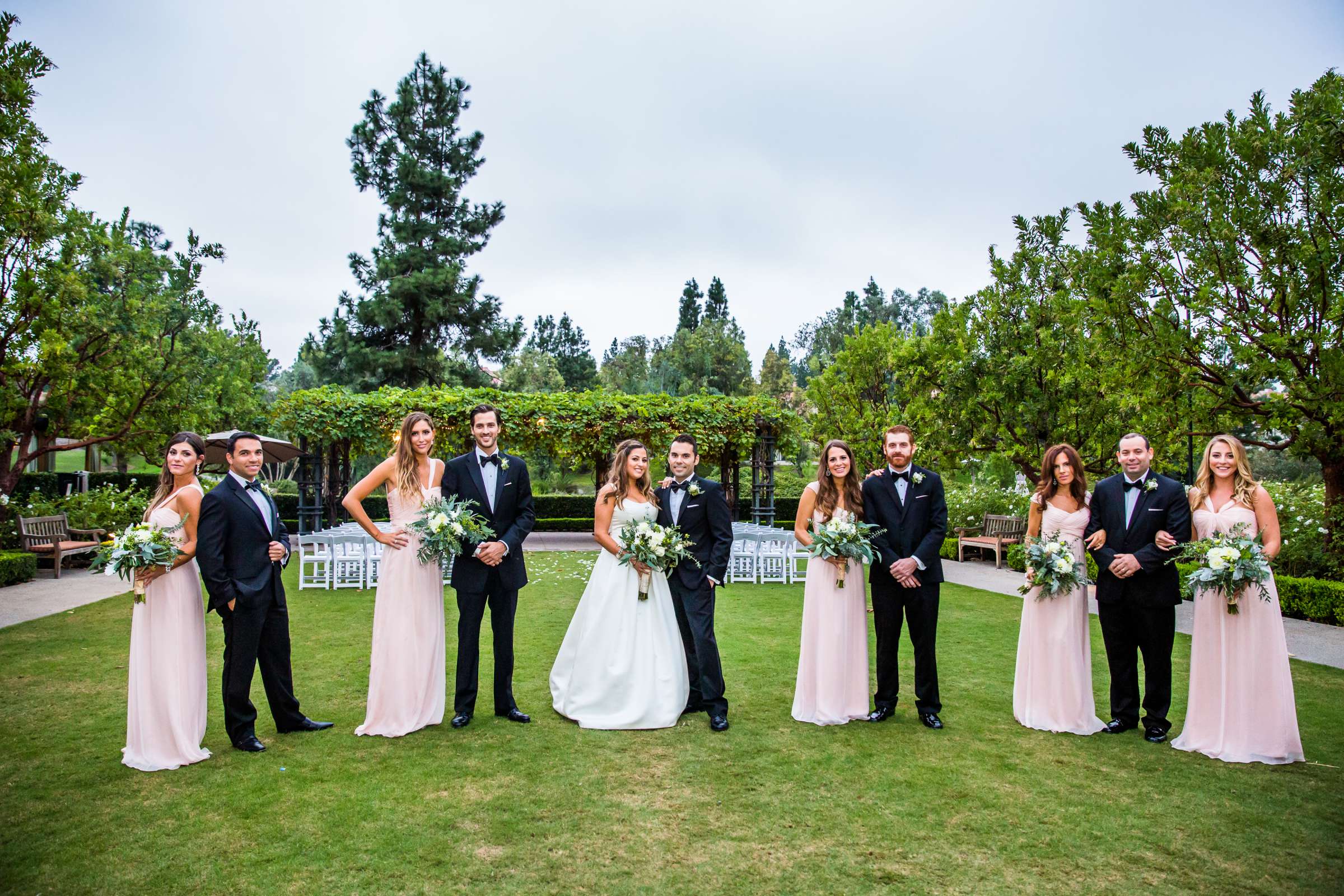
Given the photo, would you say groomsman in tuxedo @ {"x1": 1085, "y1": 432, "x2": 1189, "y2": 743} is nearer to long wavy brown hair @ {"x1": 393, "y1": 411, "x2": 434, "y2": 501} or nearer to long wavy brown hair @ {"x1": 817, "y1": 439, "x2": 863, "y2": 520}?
long wavy brown hair @ {"x1": 817, "y1": 439, "x2": 863, "y2": 520}

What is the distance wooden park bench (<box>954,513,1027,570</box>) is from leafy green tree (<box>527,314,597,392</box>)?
32.7 metres

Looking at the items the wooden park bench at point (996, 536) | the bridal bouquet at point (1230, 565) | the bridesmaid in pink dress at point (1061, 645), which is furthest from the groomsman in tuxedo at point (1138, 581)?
the wooden park bench at point (996, 536)

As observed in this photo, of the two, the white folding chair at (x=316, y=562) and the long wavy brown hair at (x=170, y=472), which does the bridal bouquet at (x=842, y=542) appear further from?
the white folding chair at (x=316, y=562)

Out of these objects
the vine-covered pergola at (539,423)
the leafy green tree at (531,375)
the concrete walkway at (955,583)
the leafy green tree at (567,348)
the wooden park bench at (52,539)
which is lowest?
the concrete walkway at (955,583)

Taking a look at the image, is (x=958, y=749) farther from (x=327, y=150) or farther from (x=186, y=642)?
(x=327, y=150)

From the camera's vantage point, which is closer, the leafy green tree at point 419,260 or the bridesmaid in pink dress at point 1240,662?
the bridesmaid in pink dress at point 1240,662

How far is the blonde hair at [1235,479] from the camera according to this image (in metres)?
5.48

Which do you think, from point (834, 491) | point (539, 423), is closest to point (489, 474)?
point (834, 491)

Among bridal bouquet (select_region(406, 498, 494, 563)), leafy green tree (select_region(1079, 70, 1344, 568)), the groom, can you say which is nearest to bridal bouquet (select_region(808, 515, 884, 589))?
the groom

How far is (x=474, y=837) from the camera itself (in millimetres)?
3924

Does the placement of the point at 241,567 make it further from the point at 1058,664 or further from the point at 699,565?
the point at 1058,664

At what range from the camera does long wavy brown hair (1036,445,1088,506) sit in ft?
19.8

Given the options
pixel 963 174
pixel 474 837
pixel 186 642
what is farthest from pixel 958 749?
pixel 963 174

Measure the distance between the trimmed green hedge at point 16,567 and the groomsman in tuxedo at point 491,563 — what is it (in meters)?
11.7
